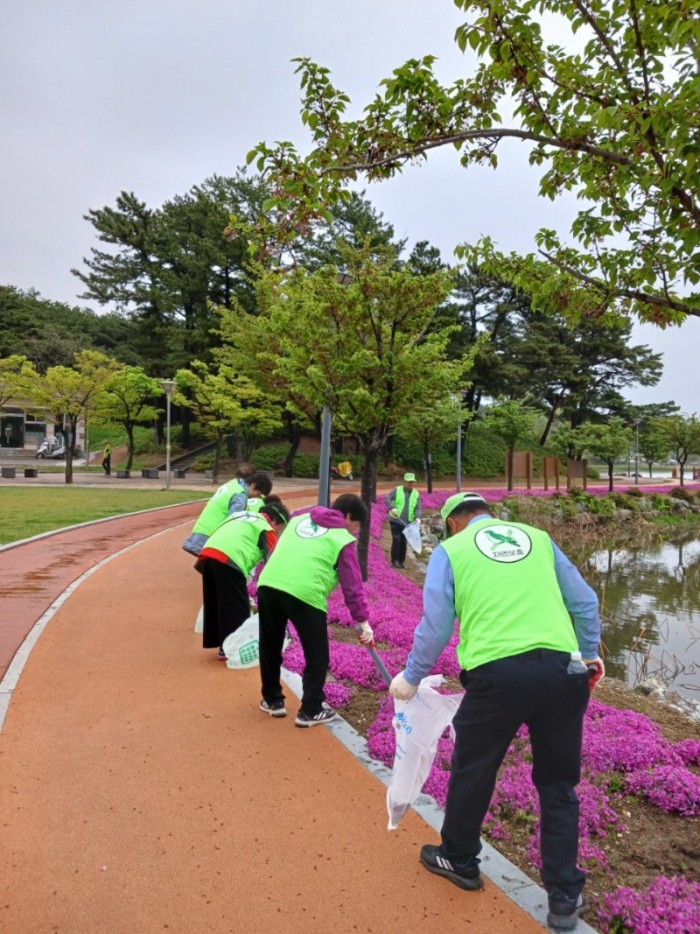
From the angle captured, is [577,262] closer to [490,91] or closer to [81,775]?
[490,91]

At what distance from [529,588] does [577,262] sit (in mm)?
3032

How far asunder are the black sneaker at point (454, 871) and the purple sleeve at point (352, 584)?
150 centimetres

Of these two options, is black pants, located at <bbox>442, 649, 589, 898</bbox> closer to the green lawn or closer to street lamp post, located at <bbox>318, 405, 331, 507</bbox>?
street lamp post, located at <bbox>318, 405, 331, 507</bbox>

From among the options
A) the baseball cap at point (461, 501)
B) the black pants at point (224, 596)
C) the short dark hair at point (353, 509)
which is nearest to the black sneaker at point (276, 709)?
the black pants at point (224, 596)

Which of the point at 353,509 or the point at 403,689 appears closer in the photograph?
the point at 403,689

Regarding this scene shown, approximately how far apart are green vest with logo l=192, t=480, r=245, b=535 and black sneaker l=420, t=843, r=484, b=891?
4.05 m

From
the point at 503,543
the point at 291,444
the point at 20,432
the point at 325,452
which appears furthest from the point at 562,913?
the point at 20,432

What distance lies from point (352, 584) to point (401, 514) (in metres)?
8.45

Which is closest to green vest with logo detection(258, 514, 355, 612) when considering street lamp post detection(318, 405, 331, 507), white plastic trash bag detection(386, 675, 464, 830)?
white plastic trash bag detection(386, 675, 464, 830)

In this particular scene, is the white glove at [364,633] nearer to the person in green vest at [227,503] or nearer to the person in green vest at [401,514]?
the person in green vest at [227,503]

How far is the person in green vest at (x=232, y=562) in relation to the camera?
5199 millimetres

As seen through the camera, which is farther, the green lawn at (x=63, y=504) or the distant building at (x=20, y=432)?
the distant building at (x=20, y=432)

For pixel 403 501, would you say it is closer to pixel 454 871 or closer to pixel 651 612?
pixel 651 612

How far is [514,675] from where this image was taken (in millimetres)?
2424
